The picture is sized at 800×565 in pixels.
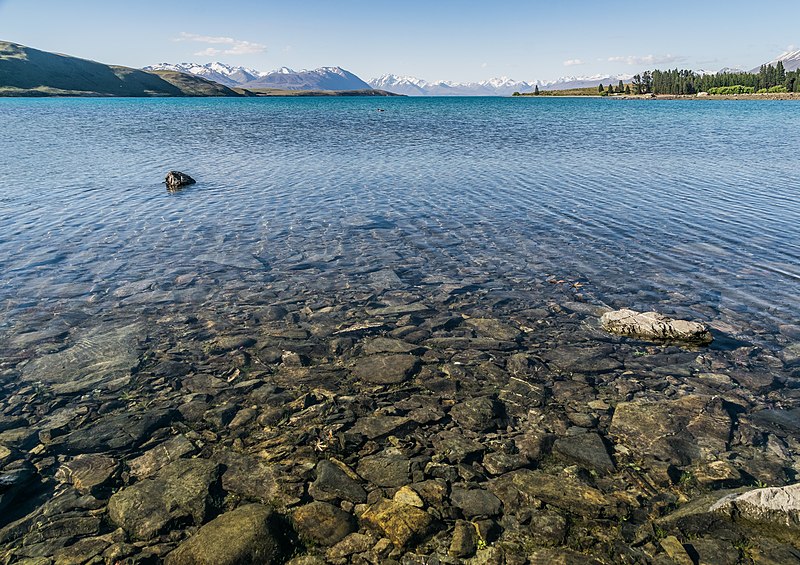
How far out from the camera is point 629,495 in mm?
9477

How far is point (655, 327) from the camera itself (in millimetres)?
15477

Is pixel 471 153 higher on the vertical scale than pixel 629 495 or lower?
higher

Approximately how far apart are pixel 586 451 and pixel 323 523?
5.96 metres

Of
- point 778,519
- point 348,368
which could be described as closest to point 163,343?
point 348,368

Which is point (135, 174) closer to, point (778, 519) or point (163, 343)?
point (163, 343)

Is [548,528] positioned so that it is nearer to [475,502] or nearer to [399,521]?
[475,502]

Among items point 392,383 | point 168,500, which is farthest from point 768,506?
point 168,500

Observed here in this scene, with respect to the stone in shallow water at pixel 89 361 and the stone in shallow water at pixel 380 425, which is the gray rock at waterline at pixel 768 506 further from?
the stone in shallow water at pixel 89 361

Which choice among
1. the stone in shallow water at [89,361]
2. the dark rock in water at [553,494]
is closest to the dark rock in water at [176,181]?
the stone in shallow water at [89,361]

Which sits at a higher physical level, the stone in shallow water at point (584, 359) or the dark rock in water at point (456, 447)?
the stone in shallow water at point (584, 359)

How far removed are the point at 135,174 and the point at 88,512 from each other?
43.0 m

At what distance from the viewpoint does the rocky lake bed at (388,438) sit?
841cm

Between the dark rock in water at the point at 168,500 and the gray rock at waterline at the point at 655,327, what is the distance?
12.8 m

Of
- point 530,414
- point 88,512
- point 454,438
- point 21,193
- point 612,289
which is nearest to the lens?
point 88,512
